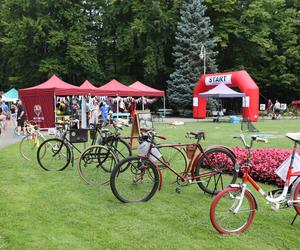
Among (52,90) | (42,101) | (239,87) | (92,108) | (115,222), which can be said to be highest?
(239,87)

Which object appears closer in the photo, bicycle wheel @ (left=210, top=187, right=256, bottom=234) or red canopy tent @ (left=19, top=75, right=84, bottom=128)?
bicycle wheel @ (left=210, top=187, right=256, bottom=234)

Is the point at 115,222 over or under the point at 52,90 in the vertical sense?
under

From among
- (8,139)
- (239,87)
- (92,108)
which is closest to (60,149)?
(8,139)

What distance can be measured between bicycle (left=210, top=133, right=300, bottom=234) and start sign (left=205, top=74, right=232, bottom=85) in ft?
72.5

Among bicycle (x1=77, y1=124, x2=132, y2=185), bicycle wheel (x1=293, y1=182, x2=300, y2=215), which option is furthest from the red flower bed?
bicycle (x1=77, y1=124, x2=132, y2=185)

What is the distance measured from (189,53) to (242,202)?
30031 mm

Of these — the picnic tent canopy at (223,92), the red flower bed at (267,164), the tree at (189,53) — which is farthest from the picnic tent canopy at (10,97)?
the red flower bed at (267,164)

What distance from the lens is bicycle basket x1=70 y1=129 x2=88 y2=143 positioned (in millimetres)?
8602

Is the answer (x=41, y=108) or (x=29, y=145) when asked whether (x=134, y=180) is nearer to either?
(x=29, y=145)

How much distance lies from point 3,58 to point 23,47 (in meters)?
8.10

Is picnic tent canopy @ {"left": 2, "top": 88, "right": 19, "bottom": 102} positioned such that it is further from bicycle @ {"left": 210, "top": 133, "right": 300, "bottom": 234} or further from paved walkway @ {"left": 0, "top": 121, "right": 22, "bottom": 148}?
bicycle @ {"left": 210, "top": 133, "right": 300, "bottom": 234}

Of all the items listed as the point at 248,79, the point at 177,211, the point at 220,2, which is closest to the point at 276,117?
the point at 248,79

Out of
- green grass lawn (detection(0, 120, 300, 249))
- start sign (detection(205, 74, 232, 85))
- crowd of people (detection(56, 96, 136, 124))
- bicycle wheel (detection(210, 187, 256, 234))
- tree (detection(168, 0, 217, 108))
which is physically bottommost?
green grass lawn (detection(0, 120, 300, 249))

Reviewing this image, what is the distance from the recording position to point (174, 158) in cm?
724
